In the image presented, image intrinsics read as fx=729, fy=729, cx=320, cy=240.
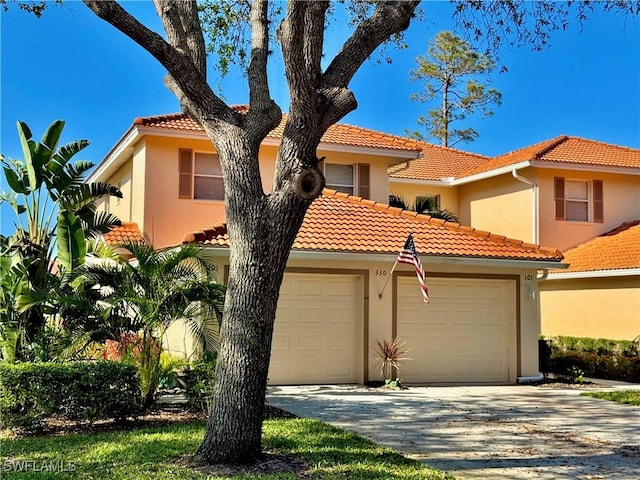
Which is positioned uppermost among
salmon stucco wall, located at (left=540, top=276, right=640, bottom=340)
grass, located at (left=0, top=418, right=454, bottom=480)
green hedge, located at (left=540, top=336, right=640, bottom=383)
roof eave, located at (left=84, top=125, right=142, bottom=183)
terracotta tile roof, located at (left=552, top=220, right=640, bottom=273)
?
roof eave, located at (left=84, top=125, right=142, bottom=183)

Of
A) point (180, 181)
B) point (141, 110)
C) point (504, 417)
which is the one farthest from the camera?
point (141, 110)

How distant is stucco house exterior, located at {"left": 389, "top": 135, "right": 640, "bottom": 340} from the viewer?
21234 mm

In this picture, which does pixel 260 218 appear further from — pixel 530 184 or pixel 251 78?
pixel 530 184

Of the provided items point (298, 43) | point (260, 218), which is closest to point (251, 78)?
point (298, 43)

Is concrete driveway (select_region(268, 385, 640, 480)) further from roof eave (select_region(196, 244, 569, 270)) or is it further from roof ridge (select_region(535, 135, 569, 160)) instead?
roof ridge (select_region(535, 135, 569, 160))

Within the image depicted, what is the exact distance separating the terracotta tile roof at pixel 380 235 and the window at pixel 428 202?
577cm

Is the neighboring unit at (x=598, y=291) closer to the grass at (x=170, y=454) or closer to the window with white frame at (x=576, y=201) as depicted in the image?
the window with white frame at (x=576, y=201)

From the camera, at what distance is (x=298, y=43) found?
797 centimetres

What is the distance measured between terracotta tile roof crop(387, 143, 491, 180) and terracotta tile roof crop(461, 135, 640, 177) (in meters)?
0.88

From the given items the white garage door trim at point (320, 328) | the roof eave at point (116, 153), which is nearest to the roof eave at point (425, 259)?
the white garage door trim at point (320, 328)

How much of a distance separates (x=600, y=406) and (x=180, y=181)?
11.4 meters

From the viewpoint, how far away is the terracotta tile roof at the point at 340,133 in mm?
18750

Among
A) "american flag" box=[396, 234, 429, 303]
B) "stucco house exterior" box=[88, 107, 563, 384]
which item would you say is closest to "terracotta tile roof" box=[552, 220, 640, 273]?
"stucco house exterior" box=[88, 107, 563, 384]

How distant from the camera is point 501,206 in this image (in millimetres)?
24609
